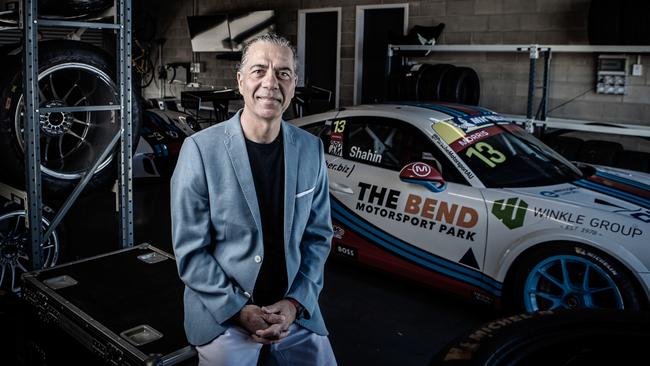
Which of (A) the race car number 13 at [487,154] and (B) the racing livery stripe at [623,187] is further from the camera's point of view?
(A) the race car number 13 at [487,154]

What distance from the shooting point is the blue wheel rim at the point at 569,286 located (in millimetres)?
3266

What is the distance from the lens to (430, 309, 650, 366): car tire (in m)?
1.49

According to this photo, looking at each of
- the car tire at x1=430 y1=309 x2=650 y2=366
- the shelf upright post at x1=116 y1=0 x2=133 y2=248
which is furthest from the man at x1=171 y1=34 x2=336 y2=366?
the shelf upright post at x1=116 y1=0 x2=133 y2=248

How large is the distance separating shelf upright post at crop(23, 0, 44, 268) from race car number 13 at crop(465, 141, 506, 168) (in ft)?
8.27

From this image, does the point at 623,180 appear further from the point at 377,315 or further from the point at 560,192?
the point at 377,315

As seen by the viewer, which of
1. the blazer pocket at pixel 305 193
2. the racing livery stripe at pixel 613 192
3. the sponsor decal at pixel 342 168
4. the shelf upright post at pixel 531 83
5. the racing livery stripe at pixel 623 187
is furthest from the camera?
the shelf upright post at pixel 531 83

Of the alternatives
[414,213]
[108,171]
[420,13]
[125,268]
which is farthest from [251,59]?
[420,13]

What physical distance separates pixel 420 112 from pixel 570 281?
1.54 metres

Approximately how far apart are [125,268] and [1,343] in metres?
0.90

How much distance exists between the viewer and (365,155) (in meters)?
4.34

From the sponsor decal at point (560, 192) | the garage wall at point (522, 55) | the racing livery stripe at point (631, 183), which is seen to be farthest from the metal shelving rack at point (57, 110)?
the garage wall at point (522, 55)

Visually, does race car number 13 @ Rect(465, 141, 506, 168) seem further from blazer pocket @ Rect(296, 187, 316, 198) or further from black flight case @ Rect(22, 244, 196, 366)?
blazer pocket @ Rect(296, 187, 316, 198)

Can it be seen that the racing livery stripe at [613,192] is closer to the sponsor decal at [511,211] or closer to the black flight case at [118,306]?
the sponsor decal at [511,211]

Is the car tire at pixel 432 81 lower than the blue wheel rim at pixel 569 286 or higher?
higher
